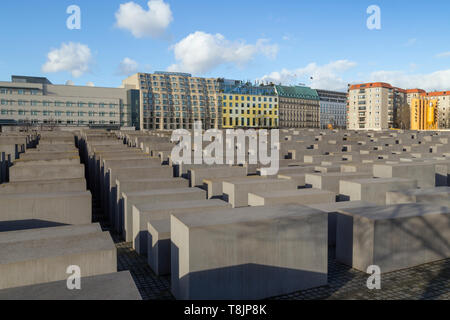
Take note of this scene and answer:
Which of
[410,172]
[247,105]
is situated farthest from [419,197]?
[247,105]

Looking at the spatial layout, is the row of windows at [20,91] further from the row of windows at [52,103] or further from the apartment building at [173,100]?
the apartment building at [173,100]

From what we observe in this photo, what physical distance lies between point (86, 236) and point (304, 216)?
3979mm

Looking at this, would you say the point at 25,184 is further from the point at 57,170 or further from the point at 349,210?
the point at 349,210

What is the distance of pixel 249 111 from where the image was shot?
10856 centimetres

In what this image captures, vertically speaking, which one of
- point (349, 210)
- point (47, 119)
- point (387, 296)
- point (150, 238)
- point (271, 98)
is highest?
point (271, 98)

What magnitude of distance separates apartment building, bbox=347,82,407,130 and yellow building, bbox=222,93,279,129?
27874 millimetres

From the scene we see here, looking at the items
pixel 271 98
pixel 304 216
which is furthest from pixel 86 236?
pixel 271 98

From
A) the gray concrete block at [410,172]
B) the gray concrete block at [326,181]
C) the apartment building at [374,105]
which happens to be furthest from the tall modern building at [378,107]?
the gray concrete block at [326,181]

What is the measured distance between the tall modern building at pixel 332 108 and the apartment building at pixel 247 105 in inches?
2355

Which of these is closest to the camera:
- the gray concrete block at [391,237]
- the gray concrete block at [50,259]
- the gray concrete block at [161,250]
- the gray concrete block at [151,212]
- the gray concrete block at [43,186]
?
the gray concrete block at [50,259]

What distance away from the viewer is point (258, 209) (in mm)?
7531

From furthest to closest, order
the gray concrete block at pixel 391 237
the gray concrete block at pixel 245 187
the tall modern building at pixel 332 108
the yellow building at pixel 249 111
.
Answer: the tall modern building at pixel 332 108 < the yellow building at pixel 249 111 < the gray concrete block at pixel 245 187 < the gray concrete block at pixel 391 237

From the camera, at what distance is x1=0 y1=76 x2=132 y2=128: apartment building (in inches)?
3014

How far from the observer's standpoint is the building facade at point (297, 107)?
11875cm
